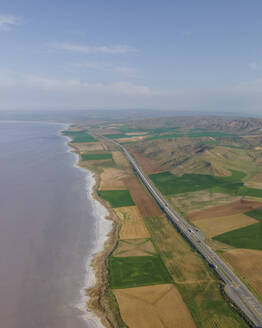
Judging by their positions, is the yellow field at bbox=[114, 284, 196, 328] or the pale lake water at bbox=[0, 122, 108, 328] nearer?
the yellow field at bbox=[114, 284, 196, 328]

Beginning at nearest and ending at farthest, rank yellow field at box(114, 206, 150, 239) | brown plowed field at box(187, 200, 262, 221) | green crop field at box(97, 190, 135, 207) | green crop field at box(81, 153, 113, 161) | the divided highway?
the divided highway
yellow field at box(114, 206, 150, 239)
brown plowed field at box(187, 200, 262, 221)
green crop field at box(97, 190, 135, 207)
green crop field at box(81, 153, 113, 161)

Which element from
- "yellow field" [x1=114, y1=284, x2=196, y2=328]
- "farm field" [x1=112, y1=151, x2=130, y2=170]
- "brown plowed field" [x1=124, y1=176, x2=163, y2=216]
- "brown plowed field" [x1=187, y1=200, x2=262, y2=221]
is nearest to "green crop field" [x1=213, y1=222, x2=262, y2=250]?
"brown plowed field" [x1=187, y1=200, x2=262, y2=221]

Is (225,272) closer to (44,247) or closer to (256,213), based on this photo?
(256,213)

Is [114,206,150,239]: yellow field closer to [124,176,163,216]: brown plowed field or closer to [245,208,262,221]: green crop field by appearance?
[124,176,163,216]: brown plowed field

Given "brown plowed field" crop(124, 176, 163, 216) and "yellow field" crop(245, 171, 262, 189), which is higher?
"yellow field" crop(245, 171, 262, 189)

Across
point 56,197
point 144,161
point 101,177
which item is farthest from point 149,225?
point 144,161

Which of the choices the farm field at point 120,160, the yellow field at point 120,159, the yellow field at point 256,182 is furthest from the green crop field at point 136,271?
the yellow field at point 120,159

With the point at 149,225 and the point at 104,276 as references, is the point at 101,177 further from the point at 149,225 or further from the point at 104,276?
the point at 104,276

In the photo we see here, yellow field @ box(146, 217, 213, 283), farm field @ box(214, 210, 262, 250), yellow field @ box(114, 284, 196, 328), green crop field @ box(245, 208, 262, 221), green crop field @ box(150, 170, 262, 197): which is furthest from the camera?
green crop field @ box(150, 170, 262, 197)
